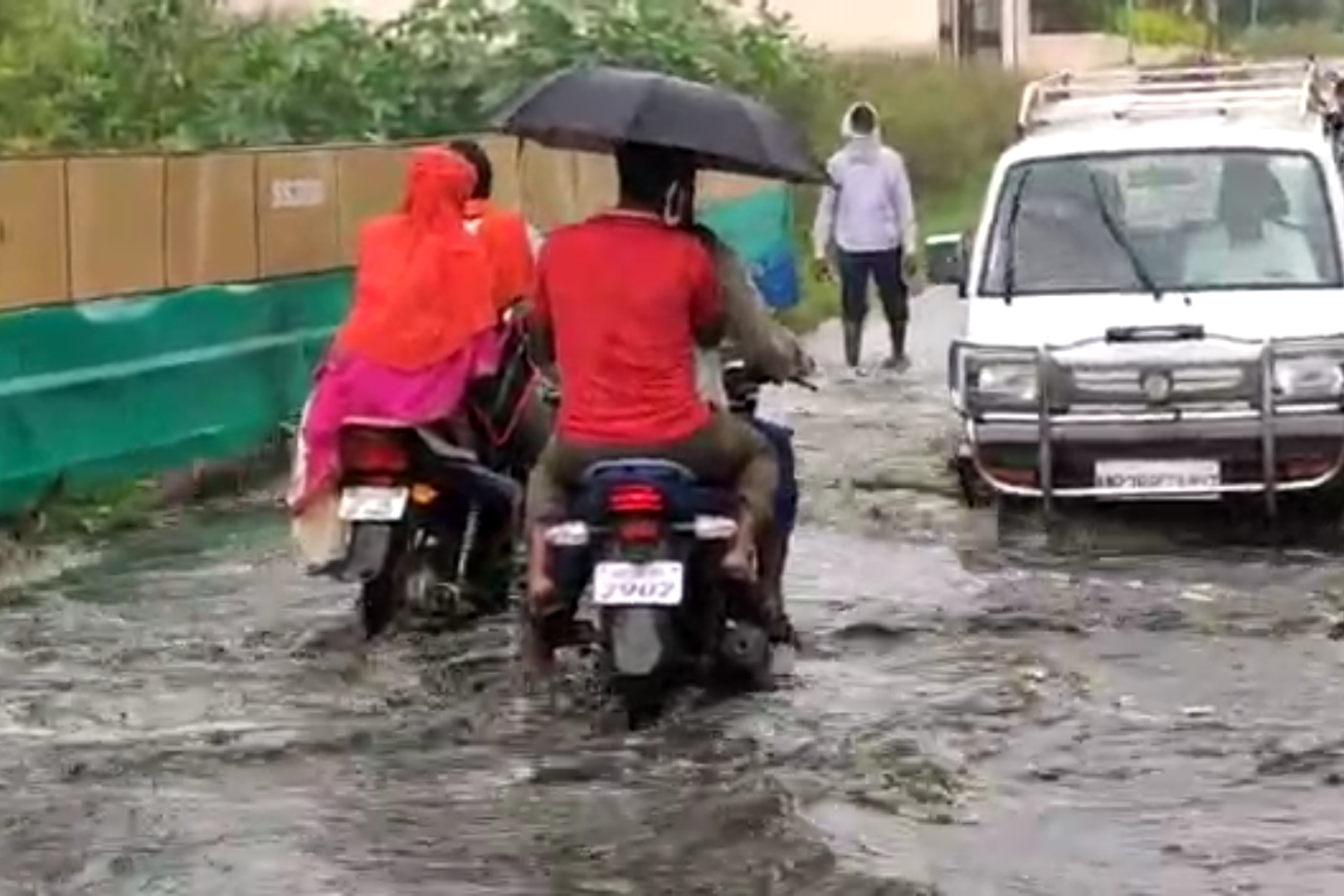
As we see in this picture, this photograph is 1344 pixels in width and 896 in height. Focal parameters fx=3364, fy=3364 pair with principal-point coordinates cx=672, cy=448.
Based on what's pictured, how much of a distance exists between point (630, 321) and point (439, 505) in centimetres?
207

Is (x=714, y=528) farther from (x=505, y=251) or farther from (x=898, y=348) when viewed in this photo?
(x=898, y=348)

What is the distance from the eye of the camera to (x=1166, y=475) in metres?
13.3

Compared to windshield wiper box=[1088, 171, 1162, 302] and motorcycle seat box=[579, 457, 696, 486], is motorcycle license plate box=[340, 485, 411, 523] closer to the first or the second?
motorcycle seat box=[579, 457, 696, 486]

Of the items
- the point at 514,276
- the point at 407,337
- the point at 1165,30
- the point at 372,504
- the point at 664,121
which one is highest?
the point at 664,121

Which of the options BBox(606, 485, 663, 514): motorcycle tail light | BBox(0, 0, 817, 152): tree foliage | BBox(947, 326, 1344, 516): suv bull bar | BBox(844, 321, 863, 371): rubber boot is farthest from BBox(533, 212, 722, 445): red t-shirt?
BBox(0, 0, 817, 152): tree foliage

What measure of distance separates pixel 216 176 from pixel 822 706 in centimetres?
740

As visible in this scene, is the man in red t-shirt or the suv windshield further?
the suv windshield

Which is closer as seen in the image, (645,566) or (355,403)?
(645,566)

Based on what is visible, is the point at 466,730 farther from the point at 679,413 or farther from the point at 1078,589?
the point at 1078,589

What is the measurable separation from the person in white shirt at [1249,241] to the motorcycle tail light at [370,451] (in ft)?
14.1

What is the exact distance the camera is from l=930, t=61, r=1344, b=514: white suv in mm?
13219

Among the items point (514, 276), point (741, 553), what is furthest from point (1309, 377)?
point (741, 553)

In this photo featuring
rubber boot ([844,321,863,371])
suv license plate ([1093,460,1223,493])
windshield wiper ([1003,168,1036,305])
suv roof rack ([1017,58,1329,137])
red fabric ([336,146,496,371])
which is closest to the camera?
red fabric ([336,146,496,371])

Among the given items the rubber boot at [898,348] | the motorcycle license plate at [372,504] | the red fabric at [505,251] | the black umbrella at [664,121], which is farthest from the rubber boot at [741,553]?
the rubber boot at [898,348]
